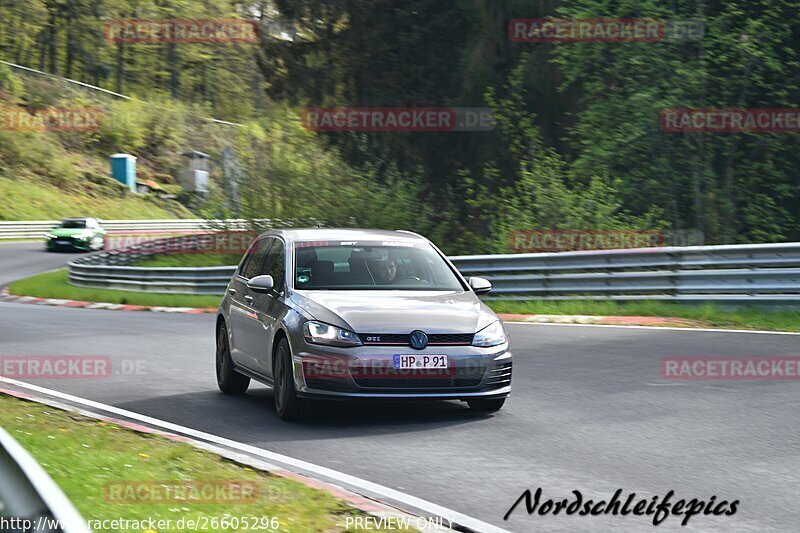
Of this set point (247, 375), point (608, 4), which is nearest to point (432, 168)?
point (608, 4)

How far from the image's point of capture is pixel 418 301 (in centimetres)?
1058

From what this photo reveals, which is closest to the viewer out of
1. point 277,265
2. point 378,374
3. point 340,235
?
point 378,374

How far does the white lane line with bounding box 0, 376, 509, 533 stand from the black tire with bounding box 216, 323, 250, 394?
4.02 ft

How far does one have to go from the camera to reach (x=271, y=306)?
1105 cm

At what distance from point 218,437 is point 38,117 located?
248 feet

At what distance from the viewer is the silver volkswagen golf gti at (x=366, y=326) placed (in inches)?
392

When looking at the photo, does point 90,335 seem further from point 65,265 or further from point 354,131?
point 65,265

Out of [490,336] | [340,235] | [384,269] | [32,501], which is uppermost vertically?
[32,501]

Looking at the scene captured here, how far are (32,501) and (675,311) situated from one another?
16084 mm

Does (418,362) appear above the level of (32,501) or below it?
below

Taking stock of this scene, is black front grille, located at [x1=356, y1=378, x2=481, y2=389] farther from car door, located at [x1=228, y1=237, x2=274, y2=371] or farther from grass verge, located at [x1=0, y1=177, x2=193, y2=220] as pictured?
grass verge, located at [x1=0, y1=177, x2=193, y2=220]

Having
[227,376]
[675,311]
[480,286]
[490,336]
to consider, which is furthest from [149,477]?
[675,311]

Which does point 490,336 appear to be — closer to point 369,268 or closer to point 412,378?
point 412,378

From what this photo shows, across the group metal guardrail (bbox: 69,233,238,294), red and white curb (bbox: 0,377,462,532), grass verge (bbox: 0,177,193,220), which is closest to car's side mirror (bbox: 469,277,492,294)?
red and white curb (bbox: 0,377,462,532)
